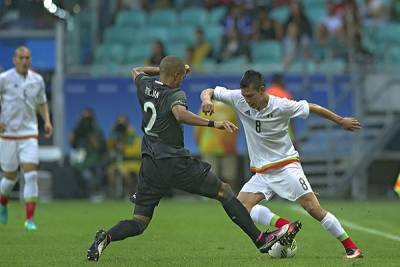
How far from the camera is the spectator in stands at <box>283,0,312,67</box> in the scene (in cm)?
2756

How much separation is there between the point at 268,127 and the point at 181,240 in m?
3.04

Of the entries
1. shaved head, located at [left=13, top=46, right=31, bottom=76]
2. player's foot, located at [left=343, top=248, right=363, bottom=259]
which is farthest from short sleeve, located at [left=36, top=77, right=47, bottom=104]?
player's foot, located at [left=343, top=248, right=363, bottom=259]

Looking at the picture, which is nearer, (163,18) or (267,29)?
(267,29)

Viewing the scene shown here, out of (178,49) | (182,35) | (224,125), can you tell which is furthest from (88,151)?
(224,125)

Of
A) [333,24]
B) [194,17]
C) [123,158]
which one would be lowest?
[123,158]

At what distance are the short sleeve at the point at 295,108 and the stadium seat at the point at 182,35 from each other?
684 inches

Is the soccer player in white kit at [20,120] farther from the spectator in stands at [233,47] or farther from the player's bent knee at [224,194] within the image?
the spectator in stands at [233,47]

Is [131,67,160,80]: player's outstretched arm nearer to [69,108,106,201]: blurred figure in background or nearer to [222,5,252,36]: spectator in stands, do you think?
[69,108,106,201]: blurred figure in background

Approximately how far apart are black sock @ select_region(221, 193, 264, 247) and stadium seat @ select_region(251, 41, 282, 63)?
17.0 metres

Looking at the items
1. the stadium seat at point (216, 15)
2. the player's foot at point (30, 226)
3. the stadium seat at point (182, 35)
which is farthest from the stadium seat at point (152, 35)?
the player's foot at point (30, 226)

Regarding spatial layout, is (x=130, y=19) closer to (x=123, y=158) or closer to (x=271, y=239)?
(x=123, y=158)

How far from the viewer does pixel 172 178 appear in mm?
11406

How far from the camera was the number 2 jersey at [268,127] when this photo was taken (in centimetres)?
1199

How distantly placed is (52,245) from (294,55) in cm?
1495
